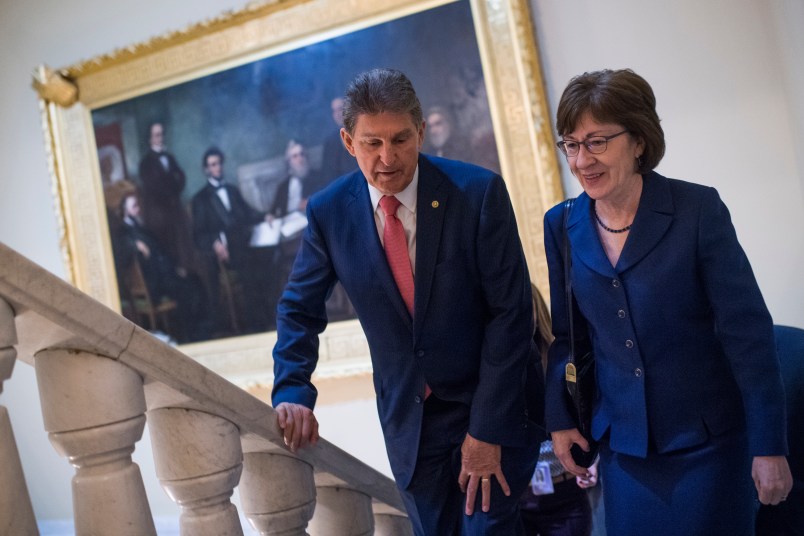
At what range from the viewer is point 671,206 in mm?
2105

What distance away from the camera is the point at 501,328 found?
229 cm

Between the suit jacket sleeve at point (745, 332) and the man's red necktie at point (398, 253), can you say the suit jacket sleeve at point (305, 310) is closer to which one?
the man's red necktie at point (398, 253)

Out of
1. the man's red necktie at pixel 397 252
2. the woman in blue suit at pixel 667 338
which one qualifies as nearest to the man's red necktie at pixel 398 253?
the man's red necktie at pixel 397 252

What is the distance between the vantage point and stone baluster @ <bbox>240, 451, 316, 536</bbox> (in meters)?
2.07

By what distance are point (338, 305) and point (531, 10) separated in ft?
6.90

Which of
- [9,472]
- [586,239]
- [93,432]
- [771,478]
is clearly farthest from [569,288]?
[9,472]

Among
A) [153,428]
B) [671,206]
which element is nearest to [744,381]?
[671,206]

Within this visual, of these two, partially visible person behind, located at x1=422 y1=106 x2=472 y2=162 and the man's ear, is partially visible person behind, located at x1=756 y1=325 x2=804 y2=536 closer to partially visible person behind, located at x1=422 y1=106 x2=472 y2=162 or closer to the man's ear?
the man's ear

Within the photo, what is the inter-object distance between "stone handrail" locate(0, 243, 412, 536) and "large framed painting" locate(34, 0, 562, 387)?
3092 millimetres

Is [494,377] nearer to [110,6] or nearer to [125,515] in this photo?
[125,515]

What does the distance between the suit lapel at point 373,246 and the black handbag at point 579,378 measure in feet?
1.48

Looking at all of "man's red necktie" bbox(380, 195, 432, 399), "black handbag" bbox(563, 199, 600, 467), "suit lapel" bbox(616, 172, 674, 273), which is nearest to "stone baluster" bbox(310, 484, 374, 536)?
"man's red necktie" bbox(380, 195, 432, 399)

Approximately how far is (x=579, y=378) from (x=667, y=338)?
272mm

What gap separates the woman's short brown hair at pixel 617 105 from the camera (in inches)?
82.7
